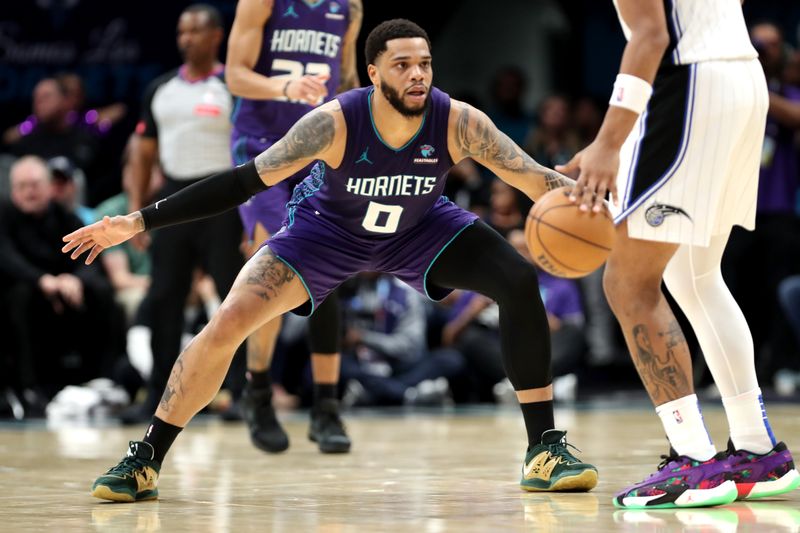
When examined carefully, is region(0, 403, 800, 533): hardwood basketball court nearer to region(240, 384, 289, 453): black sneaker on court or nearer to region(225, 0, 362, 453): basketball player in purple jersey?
region(240, 384, 289, 453): black sneaker on court

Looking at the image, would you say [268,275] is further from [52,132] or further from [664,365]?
[52,132]

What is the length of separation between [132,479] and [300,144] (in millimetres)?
1318

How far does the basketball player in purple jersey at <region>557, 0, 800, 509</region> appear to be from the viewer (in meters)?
4.15

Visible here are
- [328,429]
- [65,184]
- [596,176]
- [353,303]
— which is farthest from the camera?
[353,303]

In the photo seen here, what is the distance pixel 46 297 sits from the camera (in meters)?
9.95

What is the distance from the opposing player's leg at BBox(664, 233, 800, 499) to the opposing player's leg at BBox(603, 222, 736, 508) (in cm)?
14

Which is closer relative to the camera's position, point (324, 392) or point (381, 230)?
point (381, 230)

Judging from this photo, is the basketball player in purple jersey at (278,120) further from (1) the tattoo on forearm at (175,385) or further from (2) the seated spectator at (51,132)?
(2) the seated spectator at (51,132)

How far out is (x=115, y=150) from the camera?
1248cm

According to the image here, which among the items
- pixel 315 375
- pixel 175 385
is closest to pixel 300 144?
pixel 175 385

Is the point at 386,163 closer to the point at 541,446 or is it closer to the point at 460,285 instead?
the point at 460,285

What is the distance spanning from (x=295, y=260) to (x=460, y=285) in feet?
2.08

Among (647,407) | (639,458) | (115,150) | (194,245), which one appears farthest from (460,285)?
(115,150)

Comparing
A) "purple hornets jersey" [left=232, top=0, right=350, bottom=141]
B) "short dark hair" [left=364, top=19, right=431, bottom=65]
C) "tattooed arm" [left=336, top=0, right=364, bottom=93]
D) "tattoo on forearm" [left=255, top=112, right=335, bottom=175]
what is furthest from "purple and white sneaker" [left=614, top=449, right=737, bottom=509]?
"tattooed arm" [left=336, top=0, right=364, bottom=93]
